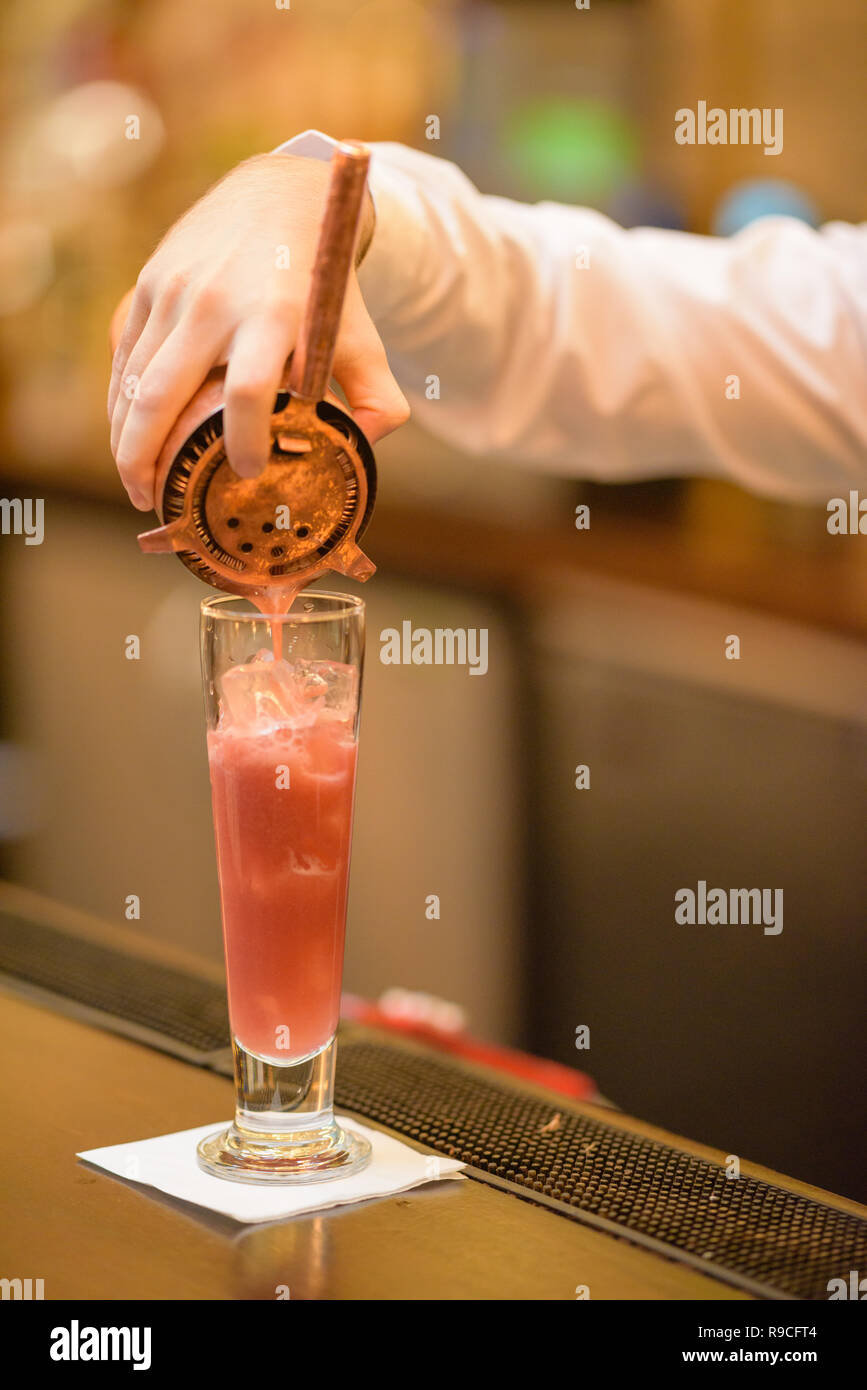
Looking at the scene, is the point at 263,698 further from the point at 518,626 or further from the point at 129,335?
the point at 518,626

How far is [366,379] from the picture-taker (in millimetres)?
1089

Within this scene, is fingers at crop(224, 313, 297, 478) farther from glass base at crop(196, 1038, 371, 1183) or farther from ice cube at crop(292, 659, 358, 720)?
glass base at crop(196, 1038, 371, 1183)

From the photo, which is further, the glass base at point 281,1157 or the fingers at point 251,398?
the glass base at point 281,1157

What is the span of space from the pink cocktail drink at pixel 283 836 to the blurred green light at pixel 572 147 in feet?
10.0

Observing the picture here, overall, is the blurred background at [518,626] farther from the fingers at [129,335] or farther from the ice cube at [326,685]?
the fingers at [129,335]

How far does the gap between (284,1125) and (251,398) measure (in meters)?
0.48

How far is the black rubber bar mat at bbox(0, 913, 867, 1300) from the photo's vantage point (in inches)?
38.1

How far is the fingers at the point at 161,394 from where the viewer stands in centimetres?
96

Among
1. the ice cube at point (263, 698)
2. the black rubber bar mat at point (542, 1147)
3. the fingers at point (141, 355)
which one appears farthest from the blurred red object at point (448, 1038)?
the fingers at point (141, 355)

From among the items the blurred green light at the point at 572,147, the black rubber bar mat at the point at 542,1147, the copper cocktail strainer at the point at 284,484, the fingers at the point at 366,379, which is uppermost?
the blurred green light at the point at 572,147

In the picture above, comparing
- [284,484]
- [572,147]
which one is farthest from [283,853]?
[572,147]

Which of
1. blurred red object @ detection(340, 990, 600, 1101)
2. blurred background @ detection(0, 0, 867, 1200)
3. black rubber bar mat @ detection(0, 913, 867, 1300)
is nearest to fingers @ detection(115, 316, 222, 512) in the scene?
black rubber bar mat @ detection(0, 913, 867, 1300)

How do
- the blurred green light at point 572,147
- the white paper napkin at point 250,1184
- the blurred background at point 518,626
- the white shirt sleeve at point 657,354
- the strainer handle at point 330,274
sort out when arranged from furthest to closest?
the blurred green light at point 572,147 < the blurred background at point 518,626 < the white shirt sleeve at point 657,354 < the white paper napkin at point 250,1184 < the strainer handle at point 330,274

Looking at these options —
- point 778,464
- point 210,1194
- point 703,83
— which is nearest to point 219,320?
point 210,1194
